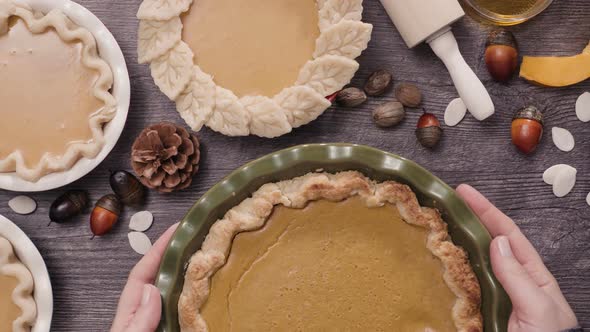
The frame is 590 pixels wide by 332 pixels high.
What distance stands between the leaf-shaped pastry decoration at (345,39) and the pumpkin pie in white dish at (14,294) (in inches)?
43.4

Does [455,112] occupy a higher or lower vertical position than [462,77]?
lower

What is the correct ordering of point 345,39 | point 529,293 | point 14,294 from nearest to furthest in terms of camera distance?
point 529,293, point 345,39, point 14,294

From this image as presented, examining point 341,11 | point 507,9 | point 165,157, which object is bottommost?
point 165,157

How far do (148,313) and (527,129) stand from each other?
1.23m

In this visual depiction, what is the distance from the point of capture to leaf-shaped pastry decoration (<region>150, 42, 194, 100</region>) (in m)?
1.79

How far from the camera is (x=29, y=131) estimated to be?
6.10 feet

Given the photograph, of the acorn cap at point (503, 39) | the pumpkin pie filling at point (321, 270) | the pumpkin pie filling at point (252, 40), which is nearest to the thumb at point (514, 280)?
the pumpkin pie filling at point (321, 270)

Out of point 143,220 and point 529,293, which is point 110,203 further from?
point 529,293

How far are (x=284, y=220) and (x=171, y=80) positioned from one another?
0.55m

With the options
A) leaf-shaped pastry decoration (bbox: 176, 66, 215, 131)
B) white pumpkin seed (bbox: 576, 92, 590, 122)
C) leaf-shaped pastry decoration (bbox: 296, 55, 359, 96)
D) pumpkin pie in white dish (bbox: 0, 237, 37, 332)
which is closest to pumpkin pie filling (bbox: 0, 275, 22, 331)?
pumpkin pie in white dish (bbox: 0, 237, 37, 332)

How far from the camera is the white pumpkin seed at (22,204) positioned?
2.00 m

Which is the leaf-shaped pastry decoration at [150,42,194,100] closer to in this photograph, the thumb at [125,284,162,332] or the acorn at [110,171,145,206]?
the acorn at [110,171,145,206]

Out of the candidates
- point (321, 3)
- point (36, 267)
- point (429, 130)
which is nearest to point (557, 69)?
point (429, 130)

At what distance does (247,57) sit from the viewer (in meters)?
1.82
